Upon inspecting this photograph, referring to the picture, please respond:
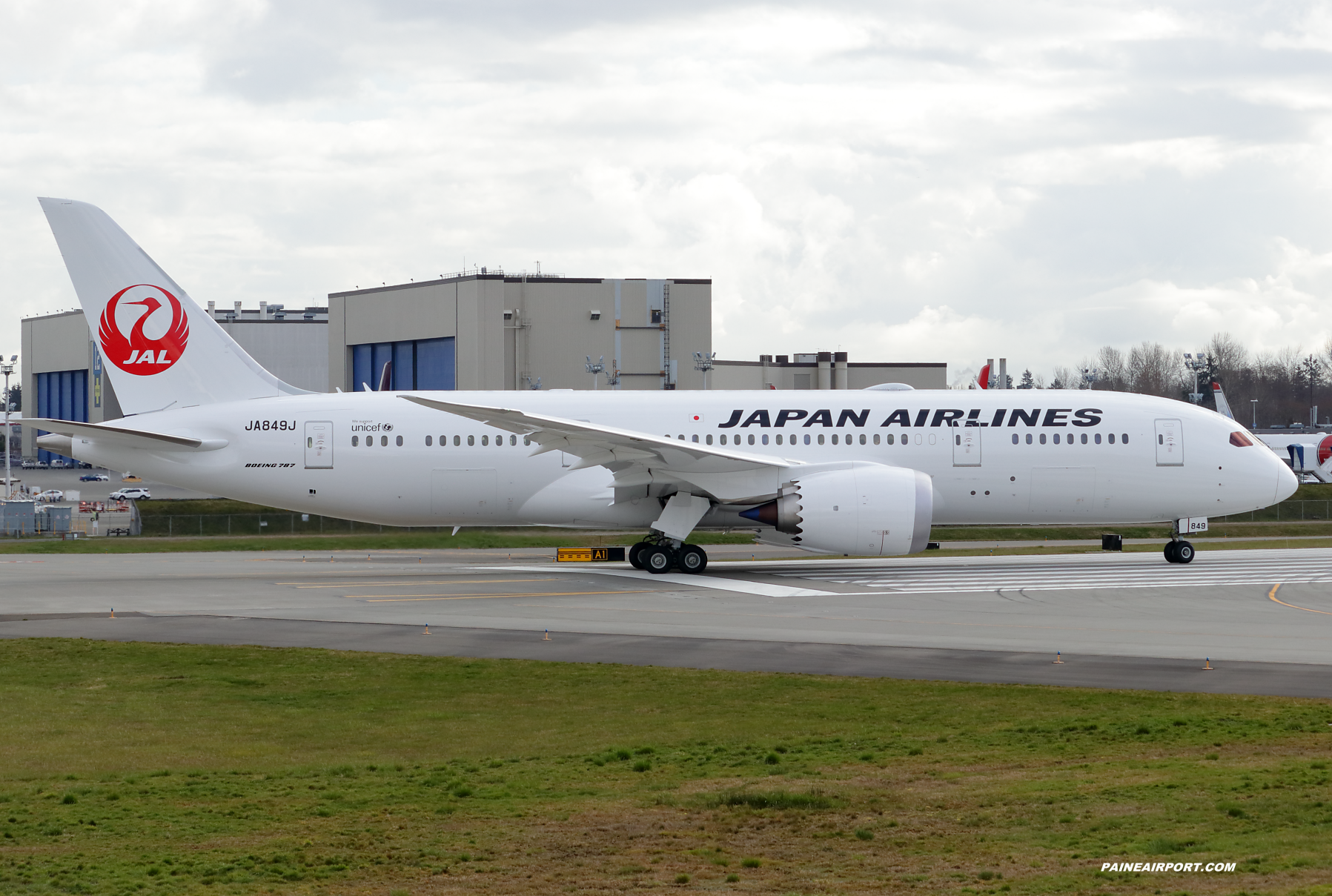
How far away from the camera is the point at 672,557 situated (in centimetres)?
3141

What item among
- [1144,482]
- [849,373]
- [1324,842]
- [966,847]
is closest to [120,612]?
[966,847]

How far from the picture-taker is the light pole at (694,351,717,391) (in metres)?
81.9

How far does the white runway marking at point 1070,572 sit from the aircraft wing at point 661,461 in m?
2.54

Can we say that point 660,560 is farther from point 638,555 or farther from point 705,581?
point 705,581

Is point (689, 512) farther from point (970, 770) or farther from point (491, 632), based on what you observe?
point (970, 770)

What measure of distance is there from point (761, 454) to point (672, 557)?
352cm

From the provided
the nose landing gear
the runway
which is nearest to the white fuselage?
the nose landing gear

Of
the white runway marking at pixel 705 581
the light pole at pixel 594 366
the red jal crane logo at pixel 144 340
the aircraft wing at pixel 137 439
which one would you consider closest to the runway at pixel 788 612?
the white runway marking at pixel 705 581

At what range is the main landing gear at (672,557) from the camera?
31.4 m

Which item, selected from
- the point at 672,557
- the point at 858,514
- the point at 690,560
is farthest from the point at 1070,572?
the point at 672,557

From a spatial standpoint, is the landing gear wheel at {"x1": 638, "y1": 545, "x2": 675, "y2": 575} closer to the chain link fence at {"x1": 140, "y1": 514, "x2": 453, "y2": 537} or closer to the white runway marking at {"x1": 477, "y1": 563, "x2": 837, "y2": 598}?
the white runway marking at {"x1": 477, "y1": 563, "x2": 837, "y2": 598}

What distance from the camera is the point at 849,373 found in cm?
9325

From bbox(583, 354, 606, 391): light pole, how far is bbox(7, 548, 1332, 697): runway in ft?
136

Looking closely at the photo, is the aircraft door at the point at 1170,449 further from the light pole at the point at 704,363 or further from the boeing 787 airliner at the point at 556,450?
the light pole at the point at 704,363
